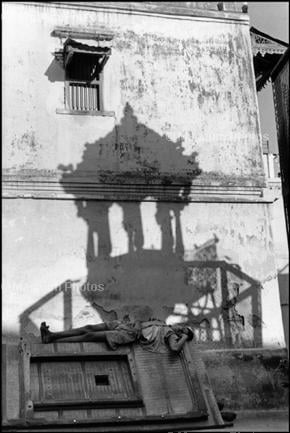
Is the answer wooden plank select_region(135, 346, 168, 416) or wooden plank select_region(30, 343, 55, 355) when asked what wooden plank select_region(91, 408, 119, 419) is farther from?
wooden plank select_region(30, 343, 55, 355)

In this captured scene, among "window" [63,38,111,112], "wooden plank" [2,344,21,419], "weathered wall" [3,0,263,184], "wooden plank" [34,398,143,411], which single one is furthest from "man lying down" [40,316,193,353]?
"window" [63,38,111,112]

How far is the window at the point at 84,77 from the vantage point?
1248 centimetres

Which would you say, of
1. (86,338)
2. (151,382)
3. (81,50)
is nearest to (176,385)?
(151,382)

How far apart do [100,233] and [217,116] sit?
3.82m

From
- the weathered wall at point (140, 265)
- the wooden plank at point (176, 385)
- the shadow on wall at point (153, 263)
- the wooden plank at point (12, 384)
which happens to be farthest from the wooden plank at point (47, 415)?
the shadow on wall at point (153, 263)

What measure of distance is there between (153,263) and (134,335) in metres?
3.06

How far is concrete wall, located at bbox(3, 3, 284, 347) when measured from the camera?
11656 mm

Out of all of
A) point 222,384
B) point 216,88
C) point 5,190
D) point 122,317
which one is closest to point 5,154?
point 5,190

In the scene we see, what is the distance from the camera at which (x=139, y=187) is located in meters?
12.4

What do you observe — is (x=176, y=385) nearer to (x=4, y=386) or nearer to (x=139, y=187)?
(x=4, y=386)

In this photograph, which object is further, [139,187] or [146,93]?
[146,93]

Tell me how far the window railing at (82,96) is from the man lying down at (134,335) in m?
5.08

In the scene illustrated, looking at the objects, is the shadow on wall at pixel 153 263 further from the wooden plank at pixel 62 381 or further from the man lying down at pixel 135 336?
the wooden plank at pixel 62 381

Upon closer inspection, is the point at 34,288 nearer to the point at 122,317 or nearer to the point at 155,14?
the point at 122,317
